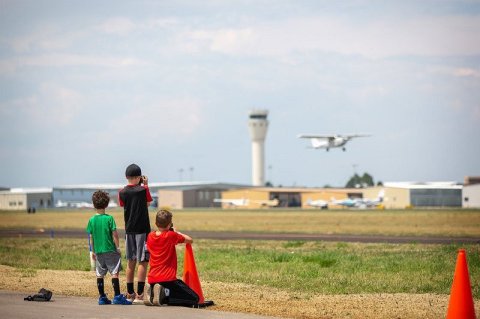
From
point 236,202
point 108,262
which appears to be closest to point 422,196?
point 236,202

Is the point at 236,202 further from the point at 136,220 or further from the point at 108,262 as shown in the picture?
the point at 108,262

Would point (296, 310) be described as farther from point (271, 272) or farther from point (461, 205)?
point (461, 205)

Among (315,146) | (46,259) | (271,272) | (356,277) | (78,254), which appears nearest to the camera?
(356,277)

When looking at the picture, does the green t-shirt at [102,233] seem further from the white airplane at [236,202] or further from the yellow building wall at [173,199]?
the yellow building wall at [173,199]

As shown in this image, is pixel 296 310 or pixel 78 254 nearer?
pixel 296 310

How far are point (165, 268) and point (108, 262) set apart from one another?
1066 millimetres

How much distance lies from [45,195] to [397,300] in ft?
578

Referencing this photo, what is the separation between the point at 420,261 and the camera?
25.4 m

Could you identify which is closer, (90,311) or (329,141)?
(90,311)

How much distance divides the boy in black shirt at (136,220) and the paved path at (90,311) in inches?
28.0

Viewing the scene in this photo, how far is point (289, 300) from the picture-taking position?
15.8m

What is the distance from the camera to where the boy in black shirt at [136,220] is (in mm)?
15039

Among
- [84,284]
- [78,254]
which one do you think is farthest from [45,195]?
[84,284]

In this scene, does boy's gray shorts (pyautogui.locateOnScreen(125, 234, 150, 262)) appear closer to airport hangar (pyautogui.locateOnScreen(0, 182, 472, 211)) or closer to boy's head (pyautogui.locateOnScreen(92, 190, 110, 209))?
boy's head (pyautogui.locateOnScreen(92, 190, 110, 209))
